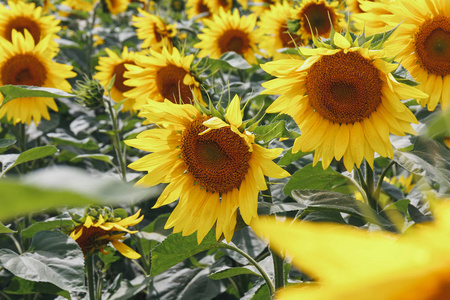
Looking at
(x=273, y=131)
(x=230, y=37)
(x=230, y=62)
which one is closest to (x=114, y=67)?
(x=230, y=37)

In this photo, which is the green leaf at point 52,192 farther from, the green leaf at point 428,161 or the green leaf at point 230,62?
the green leaf at point 230,62

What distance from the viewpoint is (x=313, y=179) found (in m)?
1.14

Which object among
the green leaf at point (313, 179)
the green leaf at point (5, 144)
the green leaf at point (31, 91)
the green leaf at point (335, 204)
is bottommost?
the green leaf at point (313, 179)

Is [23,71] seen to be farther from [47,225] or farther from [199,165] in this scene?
[199,165]

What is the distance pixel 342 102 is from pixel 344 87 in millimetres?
30

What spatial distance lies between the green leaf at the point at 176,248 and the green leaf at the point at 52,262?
0.21 meters

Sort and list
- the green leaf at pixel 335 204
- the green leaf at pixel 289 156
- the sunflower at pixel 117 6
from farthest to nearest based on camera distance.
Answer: the sunflower at pixel 117 6 → the green leaf at pixel 289 156 → the green leaf at pixel 335 204

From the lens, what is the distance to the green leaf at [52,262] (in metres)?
1.13

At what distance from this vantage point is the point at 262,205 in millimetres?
942

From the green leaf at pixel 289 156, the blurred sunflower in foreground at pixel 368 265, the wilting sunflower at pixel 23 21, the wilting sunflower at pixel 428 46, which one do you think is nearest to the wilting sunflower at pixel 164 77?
the green leaf at pixel 289 156

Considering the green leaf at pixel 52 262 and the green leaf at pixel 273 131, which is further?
the green leaf at pixel 52 262

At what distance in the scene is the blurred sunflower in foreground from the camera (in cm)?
10

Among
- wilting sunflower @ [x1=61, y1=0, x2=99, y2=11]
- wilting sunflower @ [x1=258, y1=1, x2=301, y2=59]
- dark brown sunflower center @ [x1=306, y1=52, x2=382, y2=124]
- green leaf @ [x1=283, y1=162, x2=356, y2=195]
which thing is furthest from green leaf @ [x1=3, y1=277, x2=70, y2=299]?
wilting sunflower @ [x1=61, y1=0, x2=99, y2=11]

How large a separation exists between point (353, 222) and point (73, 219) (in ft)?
2.28
